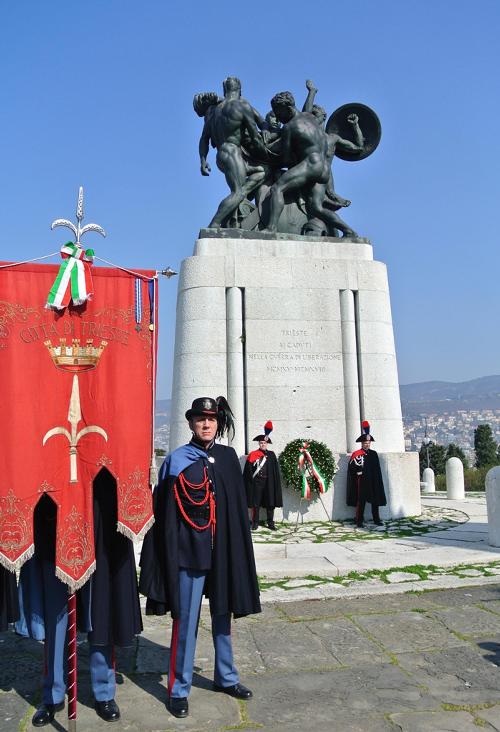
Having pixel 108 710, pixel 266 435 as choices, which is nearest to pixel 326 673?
pixel 108 710

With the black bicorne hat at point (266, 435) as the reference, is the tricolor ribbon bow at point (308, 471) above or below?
below

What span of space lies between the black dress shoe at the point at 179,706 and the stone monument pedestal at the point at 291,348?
7.95 m

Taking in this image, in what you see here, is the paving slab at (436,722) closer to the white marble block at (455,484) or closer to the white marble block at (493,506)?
the white marble block at (493,506)

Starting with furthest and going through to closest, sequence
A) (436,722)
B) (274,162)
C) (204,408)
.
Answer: (274,162), (204,408), (436,722)

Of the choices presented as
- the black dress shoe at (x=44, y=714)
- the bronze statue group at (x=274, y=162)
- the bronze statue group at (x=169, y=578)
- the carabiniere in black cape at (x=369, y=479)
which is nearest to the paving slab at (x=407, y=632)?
the bronze statue group at (x=169, y=578)

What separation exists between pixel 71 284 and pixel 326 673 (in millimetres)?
3226

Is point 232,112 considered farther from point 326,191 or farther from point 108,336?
point 108,336

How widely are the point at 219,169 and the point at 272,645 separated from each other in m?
11.3

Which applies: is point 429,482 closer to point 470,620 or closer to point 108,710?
point 470,620

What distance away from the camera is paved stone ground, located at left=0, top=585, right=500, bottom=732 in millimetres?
3730

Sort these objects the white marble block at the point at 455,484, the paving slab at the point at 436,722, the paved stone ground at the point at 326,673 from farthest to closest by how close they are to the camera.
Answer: the white marble block at the point at 455,484
the paved stone ground at the point at 326,673
the paving slab at the point at 436,722

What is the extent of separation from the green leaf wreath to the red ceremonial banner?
7321mm

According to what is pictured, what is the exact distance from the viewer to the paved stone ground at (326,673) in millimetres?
3730

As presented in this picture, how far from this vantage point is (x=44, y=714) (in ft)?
12.4
